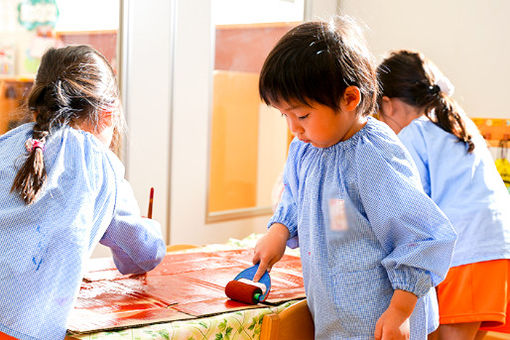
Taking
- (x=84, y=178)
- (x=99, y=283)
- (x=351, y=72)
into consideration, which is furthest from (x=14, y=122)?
(x=351, y=72)

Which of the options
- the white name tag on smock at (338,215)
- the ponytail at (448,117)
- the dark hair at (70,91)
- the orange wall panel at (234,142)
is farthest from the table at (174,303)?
the orange wall panel at (234,142)

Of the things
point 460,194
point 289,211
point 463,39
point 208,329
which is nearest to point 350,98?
point 289,211

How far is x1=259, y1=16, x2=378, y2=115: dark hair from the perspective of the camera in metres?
1.15

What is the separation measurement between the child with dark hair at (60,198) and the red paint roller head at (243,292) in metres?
0.21

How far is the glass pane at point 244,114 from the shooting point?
11.1 ft


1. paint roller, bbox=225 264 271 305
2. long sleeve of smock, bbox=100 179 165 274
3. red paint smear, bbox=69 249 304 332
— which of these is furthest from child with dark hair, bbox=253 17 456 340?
long sleeve of smock, bbox=100 179 165 274

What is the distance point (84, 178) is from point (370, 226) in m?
0.55

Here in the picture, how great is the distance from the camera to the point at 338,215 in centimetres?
122

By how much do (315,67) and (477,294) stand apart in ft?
3.09

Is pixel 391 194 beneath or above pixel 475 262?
above

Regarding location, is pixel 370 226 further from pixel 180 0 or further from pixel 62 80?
pixel 180 0

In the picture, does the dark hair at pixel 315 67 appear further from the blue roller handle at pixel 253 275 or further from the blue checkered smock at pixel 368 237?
the blue roller handle at pixel 253 275

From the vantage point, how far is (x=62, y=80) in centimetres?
129

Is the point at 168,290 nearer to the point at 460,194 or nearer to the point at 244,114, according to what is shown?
the point at 460,194
